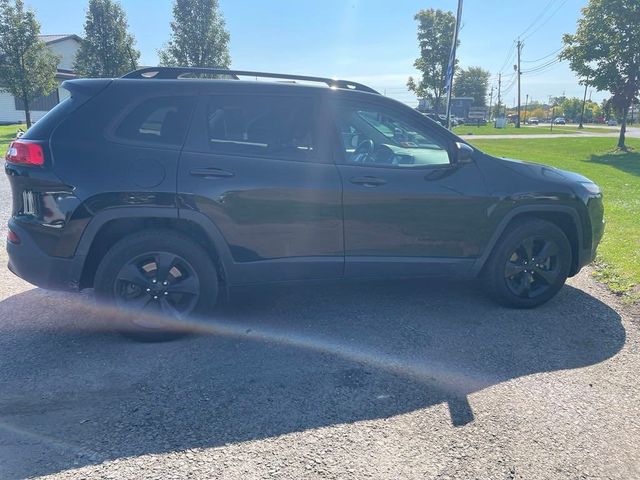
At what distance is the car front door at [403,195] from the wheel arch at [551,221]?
4.8 inches

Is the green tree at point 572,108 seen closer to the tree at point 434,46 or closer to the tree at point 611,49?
the tree at point 434,46

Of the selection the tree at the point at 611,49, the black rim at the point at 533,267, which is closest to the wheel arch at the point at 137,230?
the black rim at the point at 533,267

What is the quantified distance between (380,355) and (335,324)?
24.6 inches


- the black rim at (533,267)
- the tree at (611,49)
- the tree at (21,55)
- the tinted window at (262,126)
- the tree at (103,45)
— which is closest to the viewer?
the tinted window at (262,126)

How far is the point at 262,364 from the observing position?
3.50 meters

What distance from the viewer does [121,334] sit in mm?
3797

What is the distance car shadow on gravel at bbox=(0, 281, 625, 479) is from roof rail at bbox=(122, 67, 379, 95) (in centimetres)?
195

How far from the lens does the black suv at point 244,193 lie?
3553 mm

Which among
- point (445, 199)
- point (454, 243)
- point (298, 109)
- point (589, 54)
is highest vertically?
point (589, 54)

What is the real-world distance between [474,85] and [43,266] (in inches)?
3354

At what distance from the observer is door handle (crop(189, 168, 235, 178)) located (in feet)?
11.9

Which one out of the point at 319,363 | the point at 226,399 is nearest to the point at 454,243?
the point at 319,363

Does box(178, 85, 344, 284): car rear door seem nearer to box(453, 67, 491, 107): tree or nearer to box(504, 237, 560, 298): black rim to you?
box(504, 237, 560, 298): black rim

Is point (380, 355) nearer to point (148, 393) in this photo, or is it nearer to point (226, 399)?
point (226, 399)
